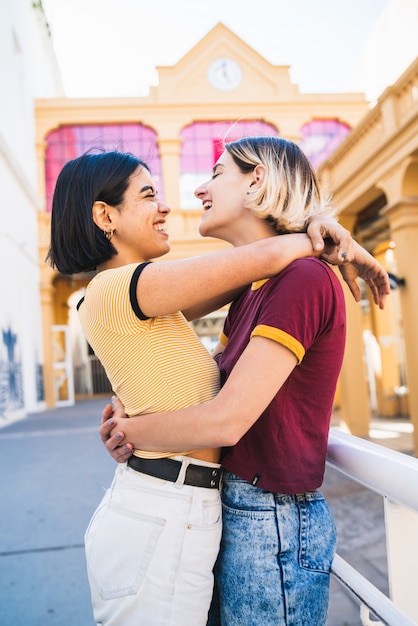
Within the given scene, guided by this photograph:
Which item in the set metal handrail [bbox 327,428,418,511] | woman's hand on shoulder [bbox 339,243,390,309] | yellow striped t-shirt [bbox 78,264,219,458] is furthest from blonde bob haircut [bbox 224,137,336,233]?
metal handrail [bbox 327,428,418,511]

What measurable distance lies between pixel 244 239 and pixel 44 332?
1451 centimetres

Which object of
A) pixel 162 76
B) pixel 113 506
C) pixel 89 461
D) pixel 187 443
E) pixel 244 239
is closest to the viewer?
pixel 187 443

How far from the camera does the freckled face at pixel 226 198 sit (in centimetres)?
143

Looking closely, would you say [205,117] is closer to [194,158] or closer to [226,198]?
[194,158]

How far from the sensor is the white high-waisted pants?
3.69ft

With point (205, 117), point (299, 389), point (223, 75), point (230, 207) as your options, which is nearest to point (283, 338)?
point (299, 389)

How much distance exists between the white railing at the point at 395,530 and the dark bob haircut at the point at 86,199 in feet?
2.79

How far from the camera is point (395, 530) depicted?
103cm

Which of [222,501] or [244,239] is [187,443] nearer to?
[222,501]

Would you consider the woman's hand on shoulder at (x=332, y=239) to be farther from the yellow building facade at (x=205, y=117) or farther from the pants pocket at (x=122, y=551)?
the yellow building facade at (x=205, y=117)

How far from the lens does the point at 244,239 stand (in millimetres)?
1483

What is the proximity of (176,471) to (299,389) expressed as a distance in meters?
0.34

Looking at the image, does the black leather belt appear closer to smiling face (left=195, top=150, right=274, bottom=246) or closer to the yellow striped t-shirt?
the yellow striped t-shirt

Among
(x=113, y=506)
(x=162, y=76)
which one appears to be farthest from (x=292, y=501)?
(x=162, y=76)
